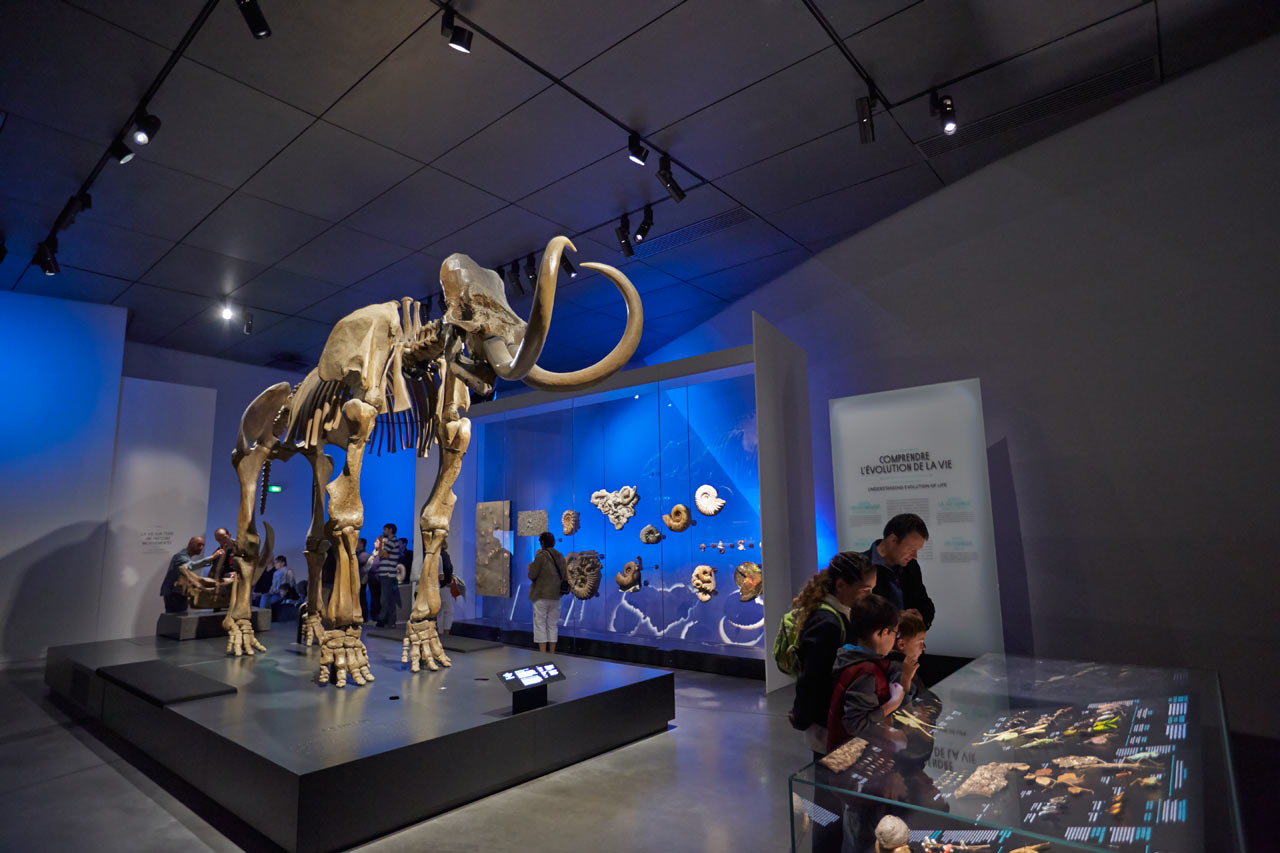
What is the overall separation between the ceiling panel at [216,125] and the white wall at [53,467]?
14.1 feet

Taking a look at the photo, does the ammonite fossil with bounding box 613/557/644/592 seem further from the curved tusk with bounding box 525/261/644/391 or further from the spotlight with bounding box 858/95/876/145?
the spotlight with bounding box 858/95/876/145

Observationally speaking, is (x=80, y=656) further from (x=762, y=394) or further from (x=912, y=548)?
(x=912, y=548)

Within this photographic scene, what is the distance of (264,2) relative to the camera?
4004 mm

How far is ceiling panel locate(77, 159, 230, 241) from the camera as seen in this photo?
5.78 metres

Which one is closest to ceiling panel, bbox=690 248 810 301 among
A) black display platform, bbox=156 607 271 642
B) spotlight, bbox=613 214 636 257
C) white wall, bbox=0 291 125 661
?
spotlight, bbox=613 214 636 257

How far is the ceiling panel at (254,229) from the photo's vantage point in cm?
638

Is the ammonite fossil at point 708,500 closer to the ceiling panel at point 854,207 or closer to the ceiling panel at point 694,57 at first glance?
the ceiling panel at point 854,207

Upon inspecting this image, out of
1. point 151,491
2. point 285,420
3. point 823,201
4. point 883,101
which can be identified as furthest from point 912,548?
point 151,491

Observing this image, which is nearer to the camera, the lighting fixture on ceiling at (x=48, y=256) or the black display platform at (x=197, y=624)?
the lighting fixture on ceiling at (x=48, y=256)

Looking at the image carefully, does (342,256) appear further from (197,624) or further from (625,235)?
(197,624)

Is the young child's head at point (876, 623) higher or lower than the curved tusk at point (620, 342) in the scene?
lower

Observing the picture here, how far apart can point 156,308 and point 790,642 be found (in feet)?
31.4

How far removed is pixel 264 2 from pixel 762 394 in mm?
4617

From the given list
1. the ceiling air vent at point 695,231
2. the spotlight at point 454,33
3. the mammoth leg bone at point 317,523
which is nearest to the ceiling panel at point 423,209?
the ceiling air vent at point 695,231
